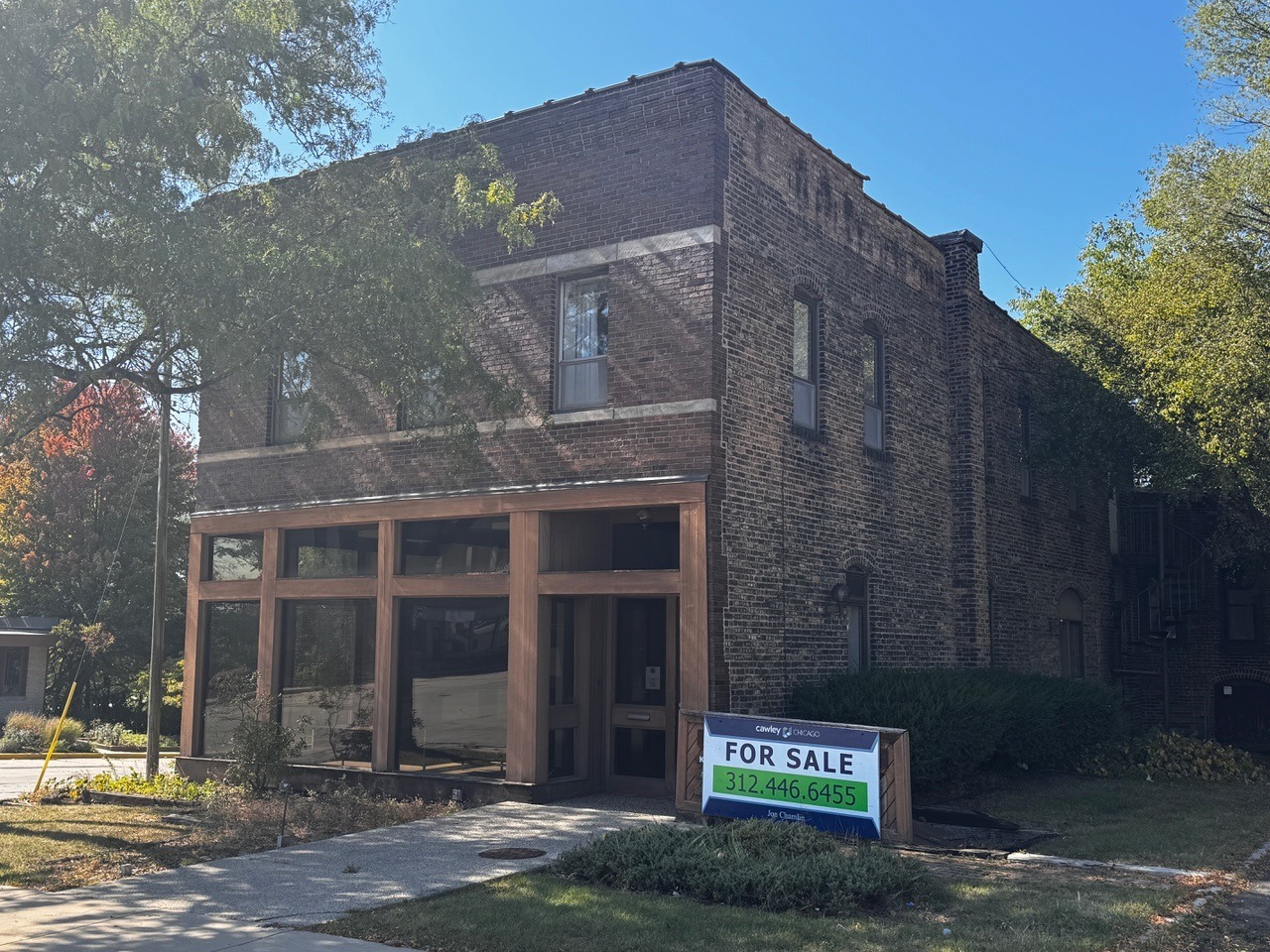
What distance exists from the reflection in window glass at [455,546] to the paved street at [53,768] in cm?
580

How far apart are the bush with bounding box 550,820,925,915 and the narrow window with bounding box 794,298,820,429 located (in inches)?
244

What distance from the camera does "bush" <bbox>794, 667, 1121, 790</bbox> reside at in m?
13.0

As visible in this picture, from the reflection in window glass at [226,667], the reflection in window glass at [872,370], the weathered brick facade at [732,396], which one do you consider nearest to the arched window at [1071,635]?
the weathered brick facade at [732,396]

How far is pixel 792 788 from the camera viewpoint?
10.4 metres

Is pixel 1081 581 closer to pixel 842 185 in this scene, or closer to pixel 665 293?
pixel 842 185

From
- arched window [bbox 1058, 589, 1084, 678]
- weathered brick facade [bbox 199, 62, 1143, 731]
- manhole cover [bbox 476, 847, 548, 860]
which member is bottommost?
manhole cover [bbox 476, 847, 548, 860]

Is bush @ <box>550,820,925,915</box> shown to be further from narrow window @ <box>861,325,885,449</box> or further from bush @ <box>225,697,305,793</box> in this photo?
narrow window @ <box>861,325,885,449</box>

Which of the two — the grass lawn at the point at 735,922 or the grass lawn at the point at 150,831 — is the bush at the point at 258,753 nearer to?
the grass lawn at the point at 150,831

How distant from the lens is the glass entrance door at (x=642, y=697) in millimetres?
13844

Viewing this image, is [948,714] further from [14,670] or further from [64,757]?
[14,670]

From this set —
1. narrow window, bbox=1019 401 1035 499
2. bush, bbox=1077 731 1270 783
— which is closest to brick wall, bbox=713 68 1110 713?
narrow window, bbox=1019 401 1035 499

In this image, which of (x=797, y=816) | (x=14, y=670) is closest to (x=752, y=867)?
(x=797, y=816)

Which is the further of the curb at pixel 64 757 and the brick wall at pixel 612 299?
the curb at pixel 64 757

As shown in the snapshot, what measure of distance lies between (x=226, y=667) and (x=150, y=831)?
460 centimetres
